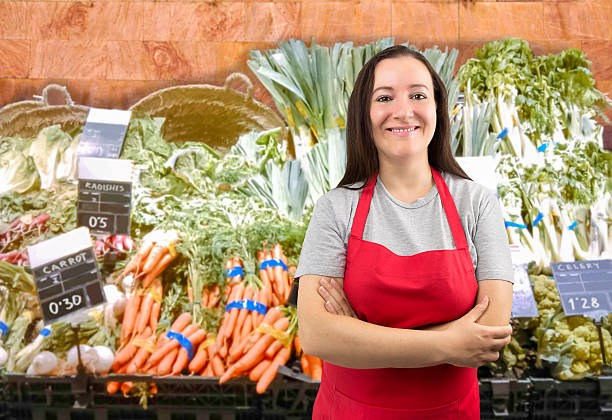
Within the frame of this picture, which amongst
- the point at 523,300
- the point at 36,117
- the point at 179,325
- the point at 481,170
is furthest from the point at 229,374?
the point at 36,117

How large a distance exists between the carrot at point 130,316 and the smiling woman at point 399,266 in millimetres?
1174

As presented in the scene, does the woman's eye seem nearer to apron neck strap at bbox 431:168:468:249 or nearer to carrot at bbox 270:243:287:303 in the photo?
apron neck strap at bbox 431:168:468:249

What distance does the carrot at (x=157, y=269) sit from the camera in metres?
2.20

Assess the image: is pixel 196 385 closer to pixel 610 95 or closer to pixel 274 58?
pixel 274 58

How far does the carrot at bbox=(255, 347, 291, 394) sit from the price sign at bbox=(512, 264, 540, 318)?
2.87 feet

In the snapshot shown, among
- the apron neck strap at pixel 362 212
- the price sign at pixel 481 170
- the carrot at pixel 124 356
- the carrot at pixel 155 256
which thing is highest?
the price sign at pixel 481 170

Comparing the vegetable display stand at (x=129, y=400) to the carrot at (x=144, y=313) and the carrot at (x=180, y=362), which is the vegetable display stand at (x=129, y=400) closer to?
the carrot at (x=180, y=362)

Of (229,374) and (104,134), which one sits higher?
(104,134)

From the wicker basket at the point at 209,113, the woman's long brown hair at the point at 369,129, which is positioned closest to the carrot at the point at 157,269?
the wicker basket at the point at 209,113

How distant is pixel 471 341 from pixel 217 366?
1.18 m

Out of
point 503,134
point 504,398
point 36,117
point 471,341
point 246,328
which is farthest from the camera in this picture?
point 36,117

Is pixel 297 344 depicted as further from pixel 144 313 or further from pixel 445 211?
pixel 445 211

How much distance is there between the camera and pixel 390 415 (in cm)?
105

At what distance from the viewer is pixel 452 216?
108 centimetres
